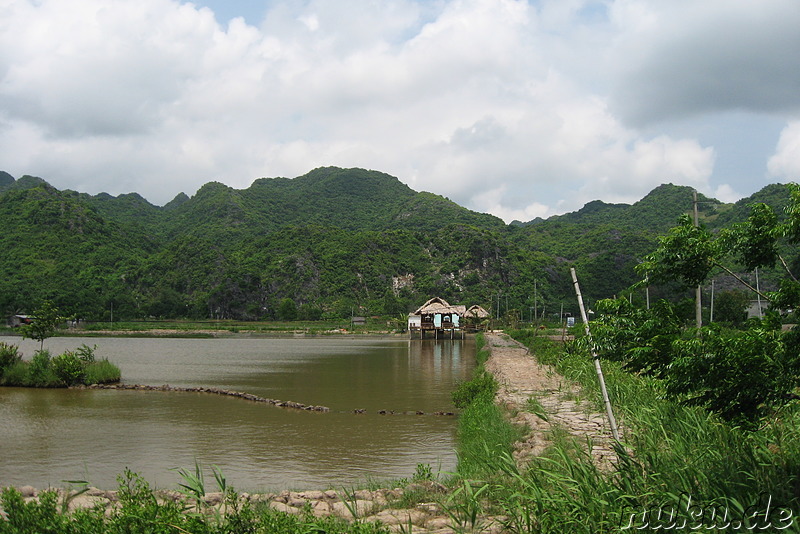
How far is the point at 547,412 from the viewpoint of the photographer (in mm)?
11539

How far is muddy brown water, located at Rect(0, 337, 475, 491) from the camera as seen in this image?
33.1 feet

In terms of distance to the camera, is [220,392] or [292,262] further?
[292,262]

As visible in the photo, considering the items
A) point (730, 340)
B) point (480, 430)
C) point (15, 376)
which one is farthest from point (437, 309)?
point (730, 340)

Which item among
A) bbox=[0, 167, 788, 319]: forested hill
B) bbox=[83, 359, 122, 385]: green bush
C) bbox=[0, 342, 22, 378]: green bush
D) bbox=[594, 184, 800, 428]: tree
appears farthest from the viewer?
bbox=[0, 167, 788, 319]: forested hill

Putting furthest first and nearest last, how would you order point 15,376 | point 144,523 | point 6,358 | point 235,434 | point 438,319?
1. point 438,319
2. point 6,358
3. point 15,376
4. point 235,434
5. point 144,523

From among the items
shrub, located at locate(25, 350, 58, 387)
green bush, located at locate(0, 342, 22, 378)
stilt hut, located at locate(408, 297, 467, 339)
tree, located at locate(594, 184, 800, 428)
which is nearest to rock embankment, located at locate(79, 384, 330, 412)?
shrub, located at locate(25, 350, 58, 387)

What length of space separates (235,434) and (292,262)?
3434 inches

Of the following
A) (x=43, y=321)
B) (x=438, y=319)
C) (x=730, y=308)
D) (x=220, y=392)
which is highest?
(x=43, y=321)

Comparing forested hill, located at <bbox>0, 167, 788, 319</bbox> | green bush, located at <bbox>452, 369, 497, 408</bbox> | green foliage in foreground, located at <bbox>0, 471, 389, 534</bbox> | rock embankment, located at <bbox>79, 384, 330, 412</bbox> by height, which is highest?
forested hill, located at <bbox>0, 167, 788, 319</bbox>

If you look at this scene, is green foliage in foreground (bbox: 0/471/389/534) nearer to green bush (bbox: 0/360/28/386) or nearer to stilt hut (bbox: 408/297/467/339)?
green bush (bbox: 0/360/28/386)

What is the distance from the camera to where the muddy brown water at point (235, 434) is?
10094 mm

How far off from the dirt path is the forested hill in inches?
2227

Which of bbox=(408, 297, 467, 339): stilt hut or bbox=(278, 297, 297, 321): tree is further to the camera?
bbox=(278, 297, 297, 321): tree

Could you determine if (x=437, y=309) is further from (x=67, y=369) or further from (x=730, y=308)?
(x=67, y=369)
